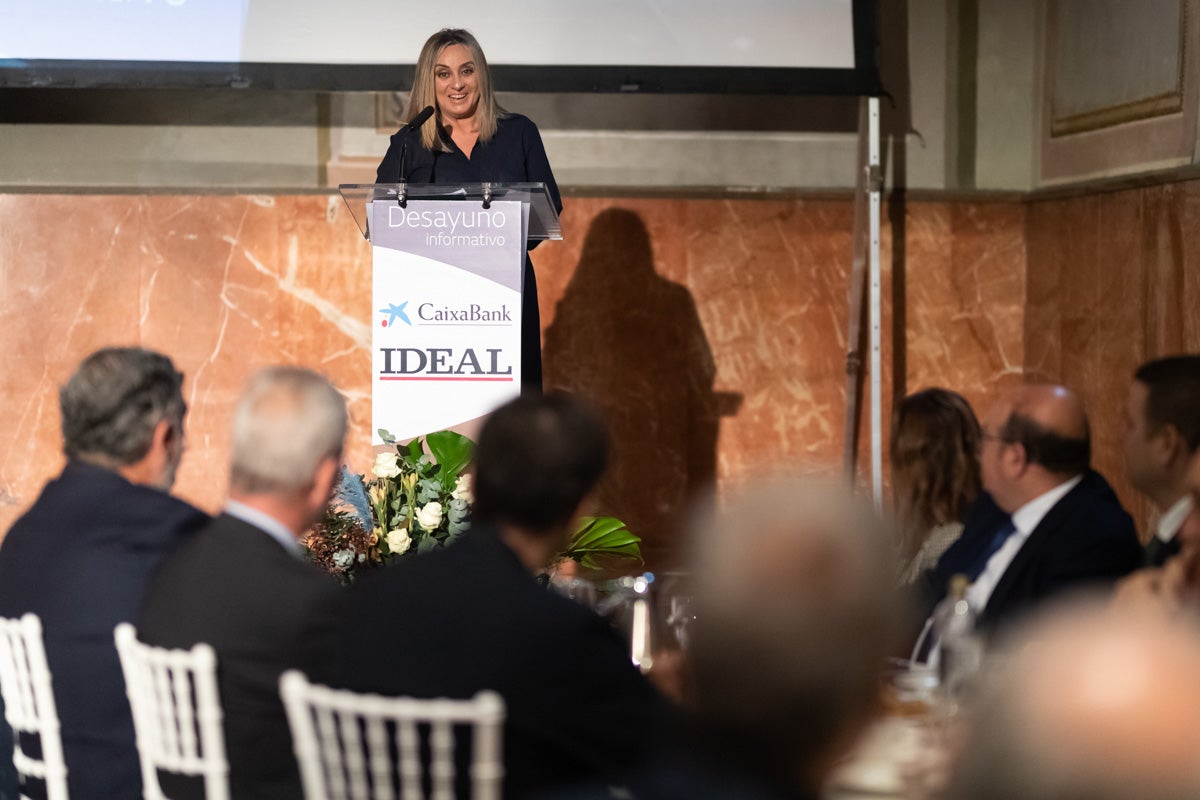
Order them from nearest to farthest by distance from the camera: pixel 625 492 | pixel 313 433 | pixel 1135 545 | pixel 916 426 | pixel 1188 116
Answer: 1. pixel 313 433
2. pixel 1135 545
3. pixel 916 426
4. pixel 1188 116
5. pixel 625 492

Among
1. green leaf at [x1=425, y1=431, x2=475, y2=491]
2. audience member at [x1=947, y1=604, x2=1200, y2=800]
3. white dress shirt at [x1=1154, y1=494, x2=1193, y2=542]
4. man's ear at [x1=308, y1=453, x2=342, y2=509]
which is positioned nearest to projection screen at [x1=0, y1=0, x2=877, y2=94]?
green leaf at [x1=425, y1=431, x2=475, y2=491]

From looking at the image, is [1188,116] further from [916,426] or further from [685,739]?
[685,739]

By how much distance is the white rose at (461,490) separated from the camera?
9.55 ft

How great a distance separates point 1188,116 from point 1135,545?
9.25 feet

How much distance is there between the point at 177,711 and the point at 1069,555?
1422 mm

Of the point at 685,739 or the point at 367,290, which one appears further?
the point at 367,290

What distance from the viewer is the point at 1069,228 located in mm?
5363

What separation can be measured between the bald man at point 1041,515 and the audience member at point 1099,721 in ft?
4.51

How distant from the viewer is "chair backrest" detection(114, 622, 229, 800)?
1720 mm

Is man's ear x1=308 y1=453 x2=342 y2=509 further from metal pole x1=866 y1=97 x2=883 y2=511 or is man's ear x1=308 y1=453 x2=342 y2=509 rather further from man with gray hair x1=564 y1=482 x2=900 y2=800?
metal pole x1=866 y1=97 x2=883 y2=511

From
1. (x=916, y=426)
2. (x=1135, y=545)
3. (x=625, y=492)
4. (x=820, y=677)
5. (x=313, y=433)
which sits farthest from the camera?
(x=625, y=492)

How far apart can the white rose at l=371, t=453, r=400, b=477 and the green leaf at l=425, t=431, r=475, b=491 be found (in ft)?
0.33

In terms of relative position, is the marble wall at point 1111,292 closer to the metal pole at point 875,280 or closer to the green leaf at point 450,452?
the metal pole at point 875,280

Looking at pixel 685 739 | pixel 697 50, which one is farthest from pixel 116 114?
pixel 685 739
